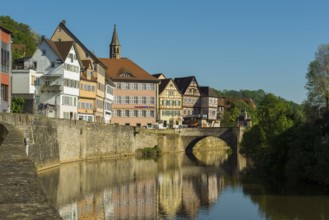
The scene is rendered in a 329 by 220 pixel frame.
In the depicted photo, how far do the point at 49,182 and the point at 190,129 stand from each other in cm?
5213

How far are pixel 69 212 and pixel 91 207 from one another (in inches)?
88.0

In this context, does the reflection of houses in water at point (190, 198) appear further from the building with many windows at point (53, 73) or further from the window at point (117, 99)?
the window at point (117, 99)

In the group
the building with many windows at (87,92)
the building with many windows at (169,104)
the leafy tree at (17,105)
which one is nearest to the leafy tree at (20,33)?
the building with many windows at (87,92)

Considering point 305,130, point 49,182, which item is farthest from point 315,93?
point 49,182

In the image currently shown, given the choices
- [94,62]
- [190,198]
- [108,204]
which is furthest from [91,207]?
[94,62]

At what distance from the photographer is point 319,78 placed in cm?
6506

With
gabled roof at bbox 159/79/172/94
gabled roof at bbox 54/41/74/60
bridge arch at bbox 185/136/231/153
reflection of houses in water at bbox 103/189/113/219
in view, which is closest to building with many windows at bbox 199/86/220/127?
gabled roof at bbox 159/79/172/94

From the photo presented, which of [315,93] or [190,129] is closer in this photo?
[315,93]

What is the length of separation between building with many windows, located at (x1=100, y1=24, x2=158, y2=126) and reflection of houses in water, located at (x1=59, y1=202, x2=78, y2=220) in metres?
62.3

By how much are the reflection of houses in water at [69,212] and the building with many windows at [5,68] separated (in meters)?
13.0

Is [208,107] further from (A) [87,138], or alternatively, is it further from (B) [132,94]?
(A) [87,138]

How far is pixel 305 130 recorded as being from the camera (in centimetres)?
4312

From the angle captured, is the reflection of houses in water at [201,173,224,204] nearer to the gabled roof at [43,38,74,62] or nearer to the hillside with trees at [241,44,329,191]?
the hillside with trees at [241,44,329,191]

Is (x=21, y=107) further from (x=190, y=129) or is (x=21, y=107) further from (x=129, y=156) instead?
(x=190, y=129)
